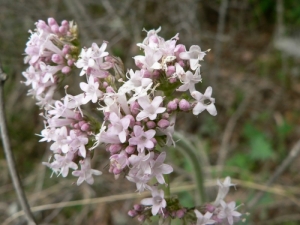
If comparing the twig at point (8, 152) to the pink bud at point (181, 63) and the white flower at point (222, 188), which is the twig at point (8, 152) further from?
the white flower at point (222, 188)

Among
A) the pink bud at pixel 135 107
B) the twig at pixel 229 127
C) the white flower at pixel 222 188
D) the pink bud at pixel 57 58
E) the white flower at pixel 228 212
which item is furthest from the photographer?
the twig at pixel 229 127

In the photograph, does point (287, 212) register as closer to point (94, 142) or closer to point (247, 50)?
point (247, 50)

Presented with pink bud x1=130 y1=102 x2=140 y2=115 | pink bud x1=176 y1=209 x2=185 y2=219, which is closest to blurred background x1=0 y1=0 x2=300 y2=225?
pink bud x1=176 y1=209 x2=185 y2=219

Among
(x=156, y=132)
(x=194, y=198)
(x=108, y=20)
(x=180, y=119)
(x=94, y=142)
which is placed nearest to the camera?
(x=156, y=132)

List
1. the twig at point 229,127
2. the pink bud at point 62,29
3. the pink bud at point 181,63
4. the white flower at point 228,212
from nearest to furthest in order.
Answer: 1. the pink bud at point 181,63
2. the white flower at point 228,212
3. the pink bud at point 62,29
4. the twig at point 229,127

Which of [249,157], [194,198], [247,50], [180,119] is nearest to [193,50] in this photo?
[194,198]

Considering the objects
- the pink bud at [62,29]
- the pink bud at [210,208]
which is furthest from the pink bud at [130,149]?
the pink bud at [62,29]

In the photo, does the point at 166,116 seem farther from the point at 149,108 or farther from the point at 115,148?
the point at 115,148
